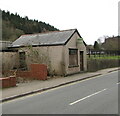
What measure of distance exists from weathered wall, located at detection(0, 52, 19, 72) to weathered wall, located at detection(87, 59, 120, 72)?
323 inches

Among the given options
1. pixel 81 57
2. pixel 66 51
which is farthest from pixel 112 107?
pixel 81 57

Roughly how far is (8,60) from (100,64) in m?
12.5

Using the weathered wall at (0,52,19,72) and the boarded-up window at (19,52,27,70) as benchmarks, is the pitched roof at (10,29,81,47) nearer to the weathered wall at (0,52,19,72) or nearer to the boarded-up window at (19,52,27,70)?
the boarded-up window at (19,52,27,70)

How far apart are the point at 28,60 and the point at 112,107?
49.0 ft

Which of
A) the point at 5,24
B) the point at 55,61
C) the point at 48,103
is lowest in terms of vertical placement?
the point at 48,103

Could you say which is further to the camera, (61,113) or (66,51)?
(66,51)

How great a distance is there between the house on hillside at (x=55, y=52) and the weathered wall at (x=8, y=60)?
546 millimetres

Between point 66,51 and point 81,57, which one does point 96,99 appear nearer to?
point 66,51

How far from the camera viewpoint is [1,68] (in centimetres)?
2053

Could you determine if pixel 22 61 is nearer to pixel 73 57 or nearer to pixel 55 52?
pixel 55 52

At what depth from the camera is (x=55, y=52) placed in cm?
2091

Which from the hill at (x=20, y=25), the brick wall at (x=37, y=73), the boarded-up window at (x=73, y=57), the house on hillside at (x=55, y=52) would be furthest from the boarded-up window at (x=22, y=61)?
the hill at (x=20, y=25)

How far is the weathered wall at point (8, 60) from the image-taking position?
20859mm

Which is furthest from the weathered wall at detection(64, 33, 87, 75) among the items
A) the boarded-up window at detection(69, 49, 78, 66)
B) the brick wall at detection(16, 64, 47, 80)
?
the brick wall at detection(16, 64, 47, 80)
